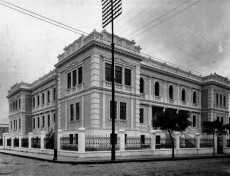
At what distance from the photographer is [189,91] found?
124 ft

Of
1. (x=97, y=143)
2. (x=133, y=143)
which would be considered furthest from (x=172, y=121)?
(x=97, y=143)

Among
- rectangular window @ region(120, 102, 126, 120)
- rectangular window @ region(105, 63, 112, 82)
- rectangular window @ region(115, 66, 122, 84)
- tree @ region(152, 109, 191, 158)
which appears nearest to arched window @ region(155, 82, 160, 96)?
rectangular window @ region(120, 102, 126, 120)

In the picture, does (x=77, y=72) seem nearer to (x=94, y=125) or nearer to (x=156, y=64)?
(x=94, y=125)

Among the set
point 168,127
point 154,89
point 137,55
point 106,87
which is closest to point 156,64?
point 154,89

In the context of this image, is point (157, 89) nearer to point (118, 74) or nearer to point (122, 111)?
point (122, 111)

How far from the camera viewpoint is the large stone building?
24.8 m

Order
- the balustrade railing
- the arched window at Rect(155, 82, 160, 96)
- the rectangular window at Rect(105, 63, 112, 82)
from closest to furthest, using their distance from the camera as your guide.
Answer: the balustrade railing, the rectangular window at Rect(105, 63, 112, 82), the arched window at Rect(155, 82, 160, 96)

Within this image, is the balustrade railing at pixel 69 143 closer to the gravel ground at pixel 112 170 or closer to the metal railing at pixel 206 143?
the gravel ground at pixel 112 170

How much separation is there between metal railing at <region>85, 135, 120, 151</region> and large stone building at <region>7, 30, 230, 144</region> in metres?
3.55

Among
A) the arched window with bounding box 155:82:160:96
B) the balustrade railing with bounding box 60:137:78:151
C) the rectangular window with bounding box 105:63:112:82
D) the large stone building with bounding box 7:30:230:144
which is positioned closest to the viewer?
the balustrade railing with bounding box 60:137:78:151

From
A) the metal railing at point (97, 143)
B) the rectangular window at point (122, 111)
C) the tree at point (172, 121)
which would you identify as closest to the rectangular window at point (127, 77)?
the rectangular window at point (122, 111)

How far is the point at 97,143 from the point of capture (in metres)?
19.8

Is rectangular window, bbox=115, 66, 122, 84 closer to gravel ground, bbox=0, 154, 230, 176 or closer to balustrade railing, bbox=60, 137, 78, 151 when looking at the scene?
balustrade railing, bbox=60, 137, 78, 151

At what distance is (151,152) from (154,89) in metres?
11.9
